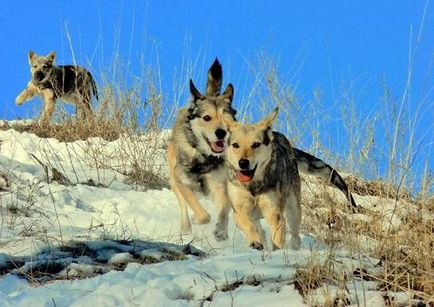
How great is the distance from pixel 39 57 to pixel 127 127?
7653 millimetres

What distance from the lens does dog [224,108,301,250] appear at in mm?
6359

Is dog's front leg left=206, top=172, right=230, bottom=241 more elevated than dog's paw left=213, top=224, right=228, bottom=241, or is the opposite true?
dog's front leg left=206, top=172, right=230, bottom=241

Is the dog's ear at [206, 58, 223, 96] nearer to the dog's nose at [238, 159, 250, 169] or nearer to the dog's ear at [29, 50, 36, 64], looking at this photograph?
the dog's nose at [238, 159, 250, 169]

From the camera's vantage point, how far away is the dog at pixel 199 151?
26.1 feet

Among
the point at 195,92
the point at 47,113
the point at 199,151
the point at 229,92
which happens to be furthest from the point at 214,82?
the point at 47,113

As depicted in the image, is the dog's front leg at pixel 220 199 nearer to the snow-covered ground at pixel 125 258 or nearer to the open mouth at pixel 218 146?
the snow-covered ground at pixel 125 258

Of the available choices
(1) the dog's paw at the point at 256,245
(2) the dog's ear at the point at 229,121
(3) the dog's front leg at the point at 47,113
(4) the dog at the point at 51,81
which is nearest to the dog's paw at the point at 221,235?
(2) the dog's ear at the point at 229,121

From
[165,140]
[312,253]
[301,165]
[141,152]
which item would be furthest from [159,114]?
[312,253]

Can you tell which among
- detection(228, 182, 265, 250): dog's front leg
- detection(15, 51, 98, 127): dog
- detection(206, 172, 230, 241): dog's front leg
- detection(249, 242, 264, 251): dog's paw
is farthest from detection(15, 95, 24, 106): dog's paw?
detection(249, 242, 264, 251): dog's paw

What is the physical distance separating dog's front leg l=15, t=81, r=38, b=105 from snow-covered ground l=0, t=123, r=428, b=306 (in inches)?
326

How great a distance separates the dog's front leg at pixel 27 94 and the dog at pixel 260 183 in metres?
11.3

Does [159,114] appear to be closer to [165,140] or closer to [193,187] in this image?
[165,140]

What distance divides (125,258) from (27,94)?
43.4 feet

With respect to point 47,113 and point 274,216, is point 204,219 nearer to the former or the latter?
point 274,216
